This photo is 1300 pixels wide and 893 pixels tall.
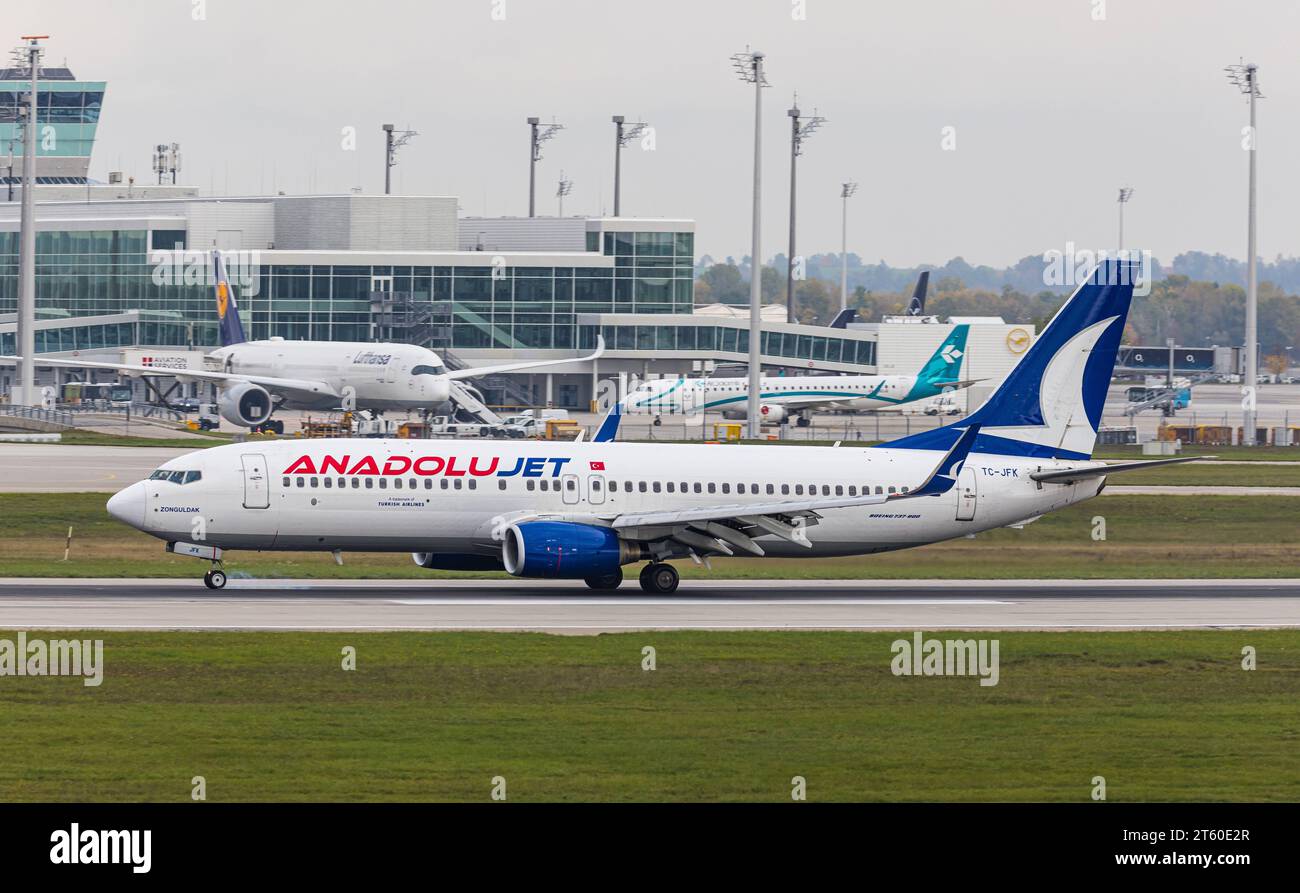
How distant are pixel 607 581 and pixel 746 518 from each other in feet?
13.1

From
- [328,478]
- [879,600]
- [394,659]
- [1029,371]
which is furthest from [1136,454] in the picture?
[394,659]

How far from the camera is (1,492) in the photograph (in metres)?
68.5

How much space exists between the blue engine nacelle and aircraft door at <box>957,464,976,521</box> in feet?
33.2

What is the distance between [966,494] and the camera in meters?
51.0

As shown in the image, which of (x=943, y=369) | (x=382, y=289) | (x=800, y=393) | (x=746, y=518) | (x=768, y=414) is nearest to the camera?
(x=746, y=518)

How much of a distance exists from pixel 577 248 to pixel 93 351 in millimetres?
42938

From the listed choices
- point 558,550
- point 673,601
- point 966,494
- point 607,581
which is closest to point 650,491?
point 607,581

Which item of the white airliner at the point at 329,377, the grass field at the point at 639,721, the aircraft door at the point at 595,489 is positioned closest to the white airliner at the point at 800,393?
the white airliner at the point at 329,377

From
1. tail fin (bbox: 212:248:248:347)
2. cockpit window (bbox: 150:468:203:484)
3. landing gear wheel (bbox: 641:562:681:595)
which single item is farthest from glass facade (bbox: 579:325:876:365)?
cockpit window (bbox: 150:468:203:484)

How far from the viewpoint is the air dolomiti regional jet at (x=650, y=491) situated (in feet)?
151

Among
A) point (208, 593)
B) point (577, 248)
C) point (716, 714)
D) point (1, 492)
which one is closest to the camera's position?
point (716, 714)

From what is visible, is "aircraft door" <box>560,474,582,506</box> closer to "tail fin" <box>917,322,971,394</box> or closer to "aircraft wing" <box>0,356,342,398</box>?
"aircraft wing" <box>0,356,342,398</box>

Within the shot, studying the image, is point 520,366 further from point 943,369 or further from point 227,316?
point 943,369
